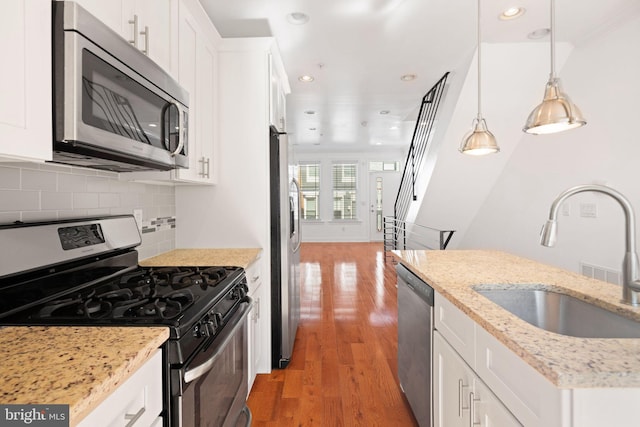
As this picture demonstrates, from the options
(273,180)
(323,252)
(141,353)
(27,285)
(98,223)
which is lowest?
(323,252)

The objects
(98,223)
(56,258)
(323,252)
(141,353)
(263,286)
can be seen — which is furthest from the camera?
(323,252)

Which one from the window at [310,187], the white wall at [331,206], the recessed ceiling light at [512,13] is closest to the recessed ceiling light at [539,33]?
the recessed ceiling light at [512,13]

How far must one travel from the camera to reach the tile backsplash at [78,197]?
1229 mm

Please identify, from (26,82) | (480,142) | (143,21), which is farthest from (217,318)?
Result: (480,142)

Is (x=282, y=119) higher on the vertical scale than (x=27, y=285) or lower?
higher

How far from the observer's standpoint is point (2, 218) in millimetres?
1174

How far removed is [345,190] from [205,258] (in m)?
7.61

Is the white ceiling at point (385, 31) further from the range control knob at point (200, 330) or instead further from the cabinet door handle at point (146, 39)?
the range control knob at point (200, 330)

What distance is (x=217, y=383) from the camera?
1.28 metres

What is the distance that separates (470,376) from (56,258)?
1593 millimetres

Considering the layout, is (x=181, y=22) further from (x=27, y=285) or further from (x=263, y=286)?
(x=263, y=286)

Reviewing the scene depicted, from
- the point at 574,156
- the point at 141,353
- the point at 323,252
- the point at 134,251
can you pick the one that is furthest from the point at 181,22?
the point at 323,252

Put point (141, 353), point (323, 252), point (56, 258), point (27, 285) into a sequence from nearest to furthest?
point (141, 353) < point (27, 285) < point (56, 258) < point (323, 252)

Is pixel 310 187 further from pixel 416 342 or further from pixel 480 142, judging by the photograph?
pixel 416 342
